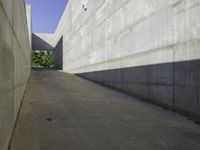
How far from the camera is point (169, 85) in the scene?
7.48 meters

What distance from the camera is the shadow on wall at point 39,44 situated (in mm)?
41656

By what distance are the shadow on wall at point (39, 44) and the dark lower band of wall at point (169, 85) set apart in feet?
107

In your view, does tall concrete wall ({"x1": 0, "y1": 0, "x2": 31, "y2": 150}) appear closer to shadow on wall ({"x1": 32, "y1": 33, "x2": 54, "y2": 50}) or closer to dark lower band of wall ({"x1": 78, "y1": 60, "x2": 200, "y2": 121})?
dark lower band of wall ({"x1": 78, "y1": 60, "x2": 200, "y2": 121})

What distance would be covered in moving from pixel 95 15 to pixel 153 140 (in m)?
11.3

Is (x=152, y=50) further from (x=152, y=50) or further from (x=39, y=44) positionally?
(x=39, y=44)

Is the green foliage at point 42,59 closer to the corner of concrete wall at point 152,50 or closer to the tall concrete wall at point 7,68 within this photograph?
the corner of concrete wall at point 152,50

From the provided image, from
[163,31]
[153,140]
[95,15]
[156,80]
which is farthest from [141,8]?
[95,15]

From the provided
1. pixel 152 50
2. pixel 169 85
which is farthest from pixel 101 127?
pixel 152 50

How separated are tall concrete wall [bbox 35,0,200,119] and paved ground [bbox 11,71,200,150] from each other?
2.00 ft

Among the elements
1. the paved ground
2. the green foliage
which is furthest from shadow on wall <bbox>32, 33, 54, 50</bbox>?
the paved ground

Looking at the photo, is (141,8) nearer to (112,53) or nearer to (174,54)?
(174,54)

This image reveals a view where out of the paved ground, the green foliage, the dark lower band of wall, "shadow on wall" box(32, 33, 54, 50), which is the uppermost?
"shadow on wall" box(32, 33, 54, 50)

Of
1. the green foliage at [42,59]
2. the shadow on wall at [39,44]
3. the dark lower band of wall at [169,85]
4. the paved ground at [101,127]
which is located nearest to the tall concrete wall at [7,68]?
the paved ground at [101,127]

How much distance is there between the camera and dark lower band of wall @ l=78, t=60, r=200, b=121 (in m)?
6.48
